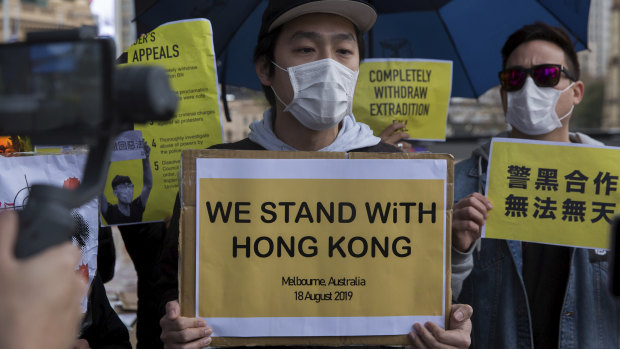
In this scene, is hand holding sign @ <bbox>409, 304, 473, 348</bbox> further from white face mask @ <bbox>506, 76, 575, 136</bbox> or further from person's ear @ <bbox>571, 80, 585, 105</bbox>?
person's ear @ <bbox>571, 80, 585, 105</bbox>

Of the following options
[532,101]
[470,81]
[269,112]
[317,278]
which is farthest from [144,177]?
[470,81]

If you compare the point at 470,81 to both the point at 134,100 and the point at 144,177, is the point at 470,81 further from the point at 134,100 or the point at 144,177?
the point at 134,100

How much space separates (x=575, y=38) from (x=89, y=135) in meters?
3.08

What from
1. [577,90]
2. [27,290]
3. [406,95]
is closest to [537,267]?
[577,90]

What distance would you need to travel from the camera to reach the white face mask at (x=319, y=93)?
2164 mm

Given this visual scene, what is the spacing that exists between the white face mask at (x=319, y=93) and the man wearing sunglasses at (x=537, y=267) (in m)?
0.71

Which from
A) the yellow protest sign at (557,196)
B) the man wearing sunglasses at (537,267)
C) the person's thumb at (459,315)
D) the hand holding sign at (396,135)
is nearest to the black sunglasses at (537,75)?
the man wearing sunglasses at (537,267)

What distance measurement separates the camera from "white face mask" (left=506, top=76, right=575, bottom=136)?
2.68 m

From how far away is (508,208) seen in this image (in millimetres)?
2359

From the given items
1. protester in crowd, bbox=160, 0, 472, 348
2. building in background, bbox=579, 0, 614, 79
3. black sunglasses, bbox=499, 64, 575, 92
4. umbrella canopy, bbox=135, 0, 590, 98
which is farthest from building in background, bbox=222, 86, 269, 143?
building in background, bbox=579, 0, 614, 79

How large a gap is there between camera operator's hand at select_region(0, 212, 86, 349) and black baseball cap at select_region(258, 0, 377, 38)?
1.47 m

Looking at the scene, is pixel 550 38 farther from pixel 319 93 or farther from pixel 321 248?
pixel 321 248

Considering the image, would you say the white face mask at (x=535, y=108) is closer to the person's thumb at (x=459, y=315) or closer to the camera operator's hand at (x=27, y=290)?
the person's thumb at (x=459, y=315)

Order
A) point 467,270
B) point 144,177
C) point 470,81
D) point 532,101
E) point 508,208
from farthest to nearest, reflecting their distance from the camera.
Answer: point 470,81
point 532,101
point 144,177
point 508,208
point 467,270
